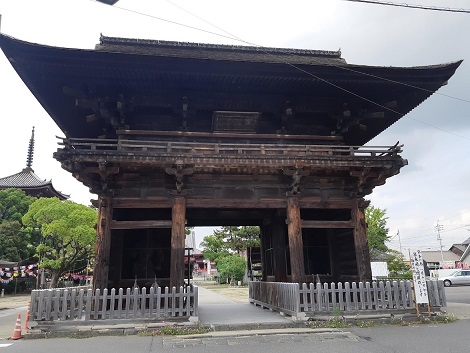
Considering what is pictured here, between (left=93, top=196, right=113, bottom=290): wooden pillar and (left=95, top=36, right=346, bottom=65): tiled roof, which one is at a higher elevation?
(left=95, top=36, right=346, bottom=65): tiled roof

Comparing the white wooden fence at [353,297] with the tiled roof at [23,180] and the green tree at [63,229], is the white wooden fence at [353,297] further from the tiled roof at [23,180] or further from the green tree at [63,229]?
the tiled roof at [23,180]

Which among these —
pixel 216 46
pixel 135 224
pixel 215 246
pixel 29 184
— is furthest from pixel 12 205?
pixel 135 224

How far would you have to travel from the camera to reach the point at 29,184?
45.8m

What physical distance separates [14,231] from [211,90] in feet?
105

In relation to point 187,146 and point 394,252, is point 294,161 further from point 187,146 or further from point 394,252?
point 394,252

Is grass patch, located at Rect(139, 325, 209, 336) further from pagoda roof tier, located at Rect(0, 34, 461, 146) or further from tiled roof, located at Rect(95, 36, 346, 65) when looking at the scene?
tiled roof, located at Rect(95, 36, 346, 65)

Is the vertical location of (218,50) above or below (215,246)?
above

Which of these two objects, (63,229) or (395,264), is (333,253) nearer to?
(63,229)

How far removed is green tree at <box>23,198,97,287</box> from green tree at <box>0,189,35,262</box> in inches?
202

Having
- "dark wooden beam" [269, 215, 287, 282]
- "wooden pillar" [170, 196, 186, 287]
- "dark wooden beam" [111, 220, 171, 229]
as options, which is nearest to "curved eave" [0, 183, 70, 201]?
"dark wooden beam" [111, 220, 171, 229]

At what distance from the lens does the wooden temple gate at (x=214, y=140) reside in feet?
33.9

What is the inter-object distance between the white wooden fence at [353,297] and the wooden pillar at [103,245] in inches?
221

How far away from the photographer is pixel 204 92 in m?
11.7

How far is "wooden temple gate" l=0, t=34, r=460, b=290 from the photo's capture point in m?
10.3
